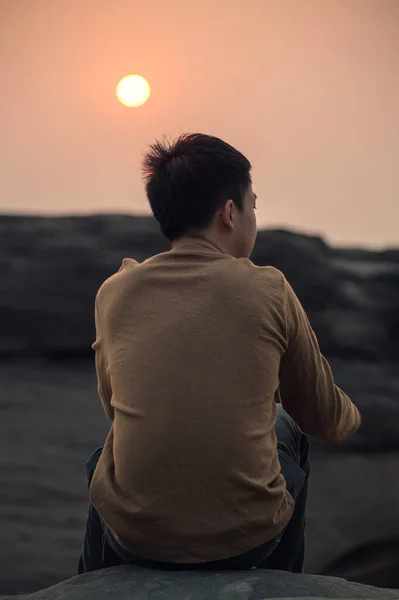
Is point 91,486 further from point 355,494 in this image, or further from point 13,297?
point 13,297

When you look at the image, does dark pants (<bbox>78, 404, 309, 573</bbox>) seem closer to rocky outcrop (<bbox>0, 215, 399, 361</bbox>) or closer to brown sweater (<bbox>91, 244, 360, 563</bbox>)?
brown sweater (<bbox>91, 244, 360, 563</bbox>)

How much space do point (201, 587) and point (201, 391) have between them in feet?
0.81

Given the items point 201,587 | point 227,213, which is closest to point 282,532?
point 201,587

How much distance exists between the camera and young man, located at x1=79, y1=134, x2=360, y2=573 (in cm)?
96

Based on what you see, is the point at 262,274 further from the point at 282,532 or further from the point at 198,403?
the point at 282,532

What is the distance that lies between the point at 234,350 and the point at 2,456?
1.97m

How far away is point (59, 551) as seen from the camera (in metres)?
2.34

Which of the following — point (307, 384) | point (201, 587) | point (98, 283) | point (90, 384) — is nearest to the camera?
point (201, 587)

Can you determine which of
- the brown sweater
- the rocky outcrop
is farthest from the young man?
the rocky outcrop

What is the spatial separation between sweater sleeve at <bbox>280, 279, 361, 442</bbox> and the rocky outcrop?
2.28m

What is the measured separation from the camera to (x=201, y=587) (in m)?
0.95

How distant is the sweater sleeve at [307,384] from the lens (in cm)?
104

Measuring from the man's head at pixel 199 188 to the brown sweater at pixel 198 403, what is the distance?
8 cm

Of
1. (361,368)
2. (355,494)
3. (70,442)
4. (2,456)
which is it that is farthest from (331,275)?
(2,456)
